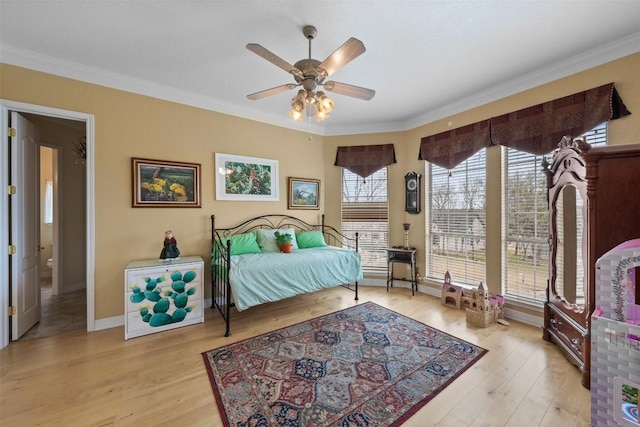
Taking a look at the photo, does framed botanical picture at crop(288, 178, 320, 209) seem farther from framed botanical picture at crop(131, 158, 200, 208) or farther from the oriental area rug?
the oriental area rug

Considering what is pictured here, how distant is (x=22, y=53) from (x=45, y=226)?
170 inches

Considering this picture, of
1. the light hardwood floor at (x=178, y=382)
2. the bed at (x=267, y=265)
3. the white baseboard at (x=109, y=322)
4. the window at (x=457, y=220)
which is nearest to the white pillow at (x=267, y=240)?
the bed at (x=267, y=265)

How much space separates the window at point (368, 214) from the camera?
14.6 ft

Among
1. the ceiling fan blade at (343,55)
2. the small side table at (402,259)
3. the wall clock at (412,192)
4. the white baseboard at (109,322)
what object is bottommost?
the white baseboard at (109,322)

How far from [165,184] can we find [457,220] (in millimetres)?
4081

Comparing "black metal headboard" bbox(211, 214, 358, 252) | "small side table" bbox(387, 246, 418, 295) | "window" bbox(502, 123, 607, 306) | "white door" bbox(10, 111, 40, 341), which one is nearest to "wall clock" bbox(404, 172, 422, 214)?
"small side table" bbox(387, 246, 418, 295)

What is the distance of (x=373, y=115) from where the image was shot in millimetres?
4027

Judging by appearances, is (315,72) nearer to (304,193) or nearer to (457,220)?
(304,193)

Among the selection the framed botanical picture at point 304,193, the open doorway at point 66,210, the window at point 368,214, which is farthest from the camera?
the window at point 368,214

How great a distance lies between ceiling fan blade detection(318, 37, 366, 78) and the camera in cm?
166

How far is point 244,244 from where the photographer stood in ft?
11.3

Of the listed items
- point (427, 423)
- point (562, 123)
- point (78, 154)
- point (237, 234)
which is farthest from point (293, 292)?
point (78, 154)

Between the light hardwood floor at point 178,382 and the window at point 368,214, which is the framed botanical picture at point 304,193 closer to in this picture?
the window at point 368,214

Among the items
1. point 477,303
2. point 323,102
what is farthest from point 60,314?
point 477,303
